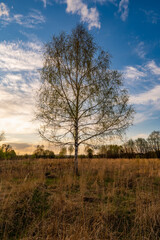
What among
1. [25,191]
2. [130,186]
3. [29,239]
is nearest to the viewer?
[29,239]

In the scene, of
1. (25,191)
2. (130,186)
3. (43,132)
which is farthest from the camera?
(43,132)

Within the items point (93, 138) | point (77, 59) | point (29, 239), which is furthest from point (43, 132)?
point (29, 239)

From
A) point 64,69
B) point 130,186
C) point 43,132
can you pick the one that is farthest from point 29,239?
point 64,69

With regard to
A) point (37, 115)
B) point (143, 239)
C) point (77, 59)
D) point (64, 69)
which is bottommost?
point (143, 239)

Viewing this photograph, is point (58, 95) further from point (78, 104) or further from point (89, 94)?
point (89, 94)

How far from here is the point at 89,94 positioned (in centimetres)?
848

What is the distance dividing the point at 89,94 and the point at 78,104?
34.3 inches

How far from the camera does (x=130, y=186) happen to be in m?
5.99

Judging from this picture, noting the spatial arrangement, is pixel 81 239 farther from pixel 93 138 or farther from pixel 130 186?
pixel 93 138

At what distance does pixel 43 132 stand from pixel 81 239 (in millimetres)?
6094

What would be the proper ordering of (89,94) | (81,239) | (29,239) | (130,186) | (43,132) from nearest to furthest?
(81,239) → (29,239) → (130,186) → (43,132) → (89,94)

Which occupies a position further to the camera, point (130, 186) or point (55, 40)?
point (55, 40)

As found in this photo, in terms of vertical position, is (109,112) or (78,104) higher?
(78,104)

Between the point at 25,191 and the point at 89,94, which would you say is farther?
the point at 89,94
